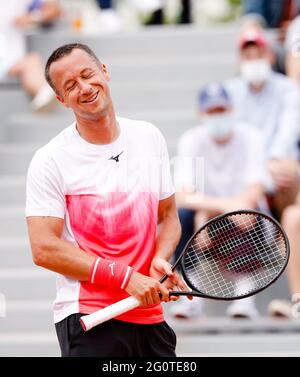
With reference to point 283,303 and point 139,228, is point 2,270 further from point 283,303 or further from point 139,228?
point 139,228

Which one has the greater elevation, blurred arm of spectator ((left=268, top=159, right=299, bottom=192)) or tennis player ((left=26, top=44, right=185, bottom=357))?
tennis player ((left=26, top=44, right=185, bottom=357))

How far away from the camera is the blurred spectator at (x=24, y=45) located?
23.7 ft

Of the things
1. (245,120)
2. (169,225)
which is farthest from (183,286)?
(245,120)

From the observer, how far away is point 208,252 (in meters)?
4.32

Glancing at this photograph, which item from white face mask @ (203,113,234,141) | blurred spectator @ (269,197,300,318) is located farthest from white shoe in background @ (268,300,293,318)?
white face mask @ (203,113,234,141)

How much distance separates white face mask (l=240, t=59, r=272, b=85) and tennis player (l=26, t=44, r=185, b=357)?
2.93 metres

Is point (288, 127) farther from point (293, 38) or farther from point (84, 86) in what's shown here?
point (84, 86)

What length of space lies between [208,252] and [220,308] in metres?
1.98

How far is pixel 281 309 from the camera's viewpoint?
6012 mm

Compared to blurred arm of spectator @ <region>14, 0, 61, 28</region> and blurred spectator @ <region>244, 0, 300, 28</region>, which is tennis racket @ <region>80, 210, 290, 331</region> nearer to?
blurred spectator @ <region>244, 0, 300, 28</region>

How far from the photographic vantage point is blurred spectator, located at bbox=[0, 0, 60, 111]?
7234mm

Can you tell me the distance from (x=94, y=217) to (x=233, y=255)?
0.72 metres

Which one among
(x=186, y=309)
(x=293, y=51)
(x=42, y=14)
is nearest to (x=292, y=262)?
(x=186, y=309)

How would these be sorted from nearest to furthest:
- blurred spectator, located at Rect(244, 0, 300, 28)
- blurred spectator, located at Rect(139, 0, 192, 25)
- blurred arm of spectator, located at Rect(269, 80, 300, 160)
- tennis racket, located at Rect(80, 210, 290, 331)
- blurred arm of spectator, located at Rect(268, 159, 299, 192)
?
tennis racket, located at Rect(80, 210, 290, 331) < blurred arm of spectator, located at Rect(268, 159, 299, 192) < blurred arm of spectator, located at Rect(269, 80, 300, 160) < blurred spectator, located at Rect(244, 0, 300, 28) < blurred spectator, located at Rect(139, 0, 192, 25)
